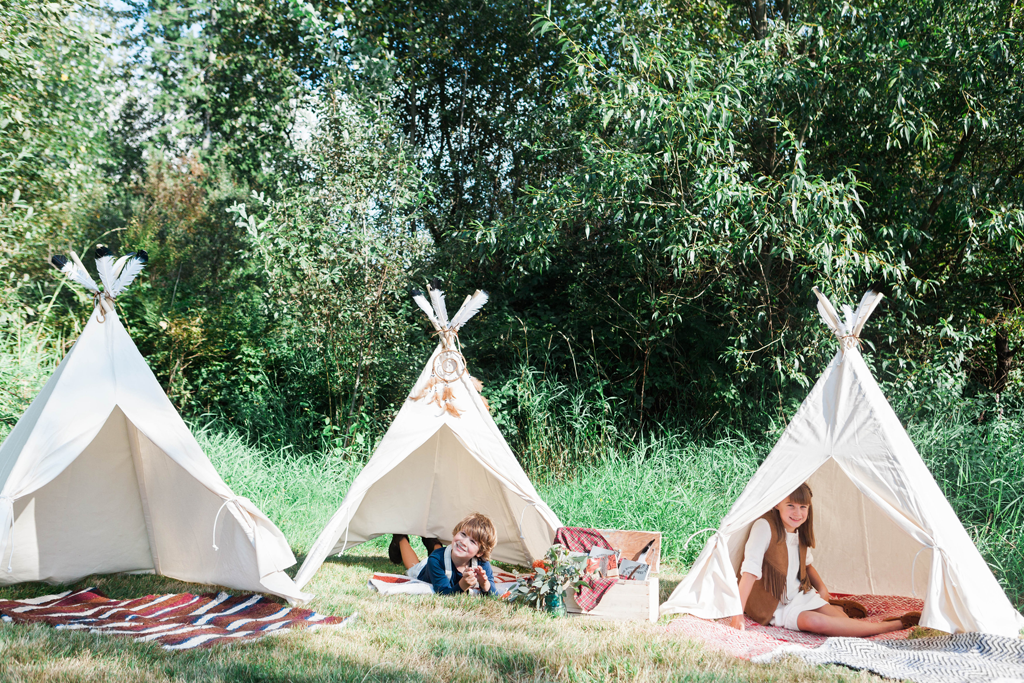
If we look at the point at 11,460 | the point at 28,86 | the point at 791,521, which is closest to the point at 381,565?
the point at 11,460

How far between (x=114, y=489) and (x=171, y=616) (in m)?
1.08

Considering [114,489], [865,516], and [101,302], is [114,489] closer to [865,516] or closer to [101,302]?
[101,302]

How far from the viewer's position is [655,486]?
16.8 feet

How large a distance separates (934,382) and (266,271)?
5.36m

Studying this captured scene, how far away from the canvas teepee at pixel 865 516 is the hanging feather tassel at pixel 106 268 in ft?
10.1

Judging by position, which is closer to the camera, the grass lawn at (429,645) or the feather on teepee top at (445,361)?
the grass lawn at (429,645)

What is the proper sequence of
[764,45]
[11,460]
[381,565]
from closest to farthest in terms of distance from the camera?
[11,460]
[381,565]
[764,45]

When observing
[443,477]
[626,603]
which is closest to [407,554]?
[443,477]

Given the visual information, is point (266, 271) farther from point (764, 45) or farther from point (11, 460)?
point (764, 45)

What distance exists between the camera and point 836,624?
322 centimetres

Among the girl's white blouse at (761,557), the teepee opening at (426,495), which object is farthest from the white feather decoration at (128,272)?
the girl's white blouse at (761,557)

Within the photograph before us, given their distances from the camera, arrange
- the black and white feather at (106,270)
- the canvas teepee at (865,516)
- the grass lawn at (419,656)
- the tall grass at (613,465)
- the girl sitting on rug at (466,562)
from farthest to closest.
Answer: the tall grass at (613,465) < the girl sitting on rug at (466,562) < the black and white feather at (106,270) < the canvas teepee at (865,516) < the grass lawn at (419,656)

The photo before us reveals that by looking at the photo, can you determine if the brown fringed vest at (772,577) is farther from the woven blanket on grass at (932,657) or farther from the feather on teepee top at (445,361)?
the feather on teepee top at (445,361)

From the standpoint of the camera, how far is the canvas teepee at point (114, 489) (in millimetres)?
3355
